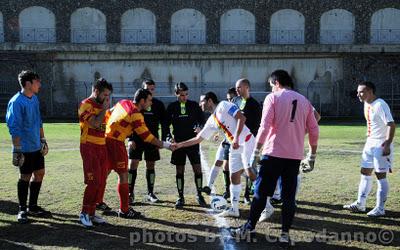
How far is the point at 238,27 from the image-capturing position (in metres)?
37.6

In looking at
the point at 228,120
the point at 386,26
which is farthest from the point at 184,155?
the point at 386,26

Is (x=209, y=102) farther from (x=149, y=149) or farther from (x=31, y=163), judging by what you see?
(x=31, y=163)

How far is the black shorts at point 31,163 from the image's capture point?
26.8 ft

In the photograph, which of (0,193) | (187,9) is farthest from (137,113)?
(187,9)

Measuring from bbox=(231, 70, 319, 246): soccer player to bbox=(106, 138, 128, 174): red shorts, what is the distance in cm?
235

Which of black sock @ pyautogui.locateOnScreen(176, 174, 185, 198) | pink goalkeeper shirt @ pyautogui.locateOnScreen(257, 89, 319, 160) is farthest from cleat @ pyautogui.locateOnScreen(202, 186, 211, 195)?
pink goalkeeper shirt @ pyautogui.locateOnScreen(257, 89, 319, 160)

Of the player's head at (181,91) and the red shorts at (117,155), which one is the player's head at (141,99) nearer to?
the red shorts at (117,155)

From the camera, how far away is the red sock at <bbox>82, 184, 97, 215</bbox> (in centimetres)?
780

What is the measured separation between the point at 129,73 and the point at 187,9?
21.0 ft

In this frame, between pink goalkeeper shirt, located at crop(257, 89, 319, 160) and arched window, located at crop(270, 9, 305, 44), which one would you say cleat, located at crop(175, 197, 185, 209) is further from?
arched window, located at crop(270, 9, 305, 44)

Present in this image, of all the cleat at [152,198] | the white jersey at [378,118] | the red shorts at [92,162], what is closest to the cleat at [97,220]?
the red shorts at [92,162]

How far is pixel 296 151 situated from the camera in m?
6.80

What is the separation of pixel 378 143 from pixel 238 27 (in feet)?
98.6

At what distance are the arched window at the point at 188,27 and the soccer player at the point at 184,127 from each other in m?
28.1
